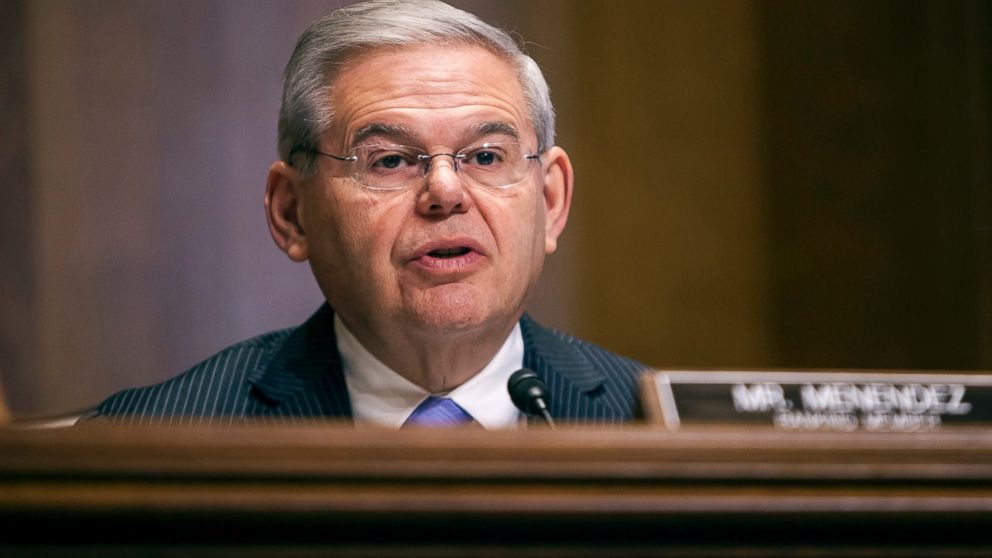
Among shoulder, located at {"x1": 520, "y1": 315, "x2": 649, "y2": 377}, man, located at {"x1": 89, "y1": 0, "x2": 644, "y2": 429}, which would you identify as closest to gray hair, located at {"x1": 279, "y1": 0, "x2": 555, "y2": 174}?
man, located at {"x1": 89, "y1": 0, "x2": 644, "y2": 429}

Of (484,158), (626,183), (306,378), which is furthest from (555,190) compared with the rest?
(626,183)

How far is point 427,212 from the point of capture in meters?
1.63

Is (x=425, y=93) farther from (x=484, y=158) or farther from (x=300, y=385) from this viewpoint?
(x=300, y=385)

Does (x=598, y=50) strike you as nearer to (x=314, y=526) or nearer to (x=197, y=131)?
(x=197, y=131)

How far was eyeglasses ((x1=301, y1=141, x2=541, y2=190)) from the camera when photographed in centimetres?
166

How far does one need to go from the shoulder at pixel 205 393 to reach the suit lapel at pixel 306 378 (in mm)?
24

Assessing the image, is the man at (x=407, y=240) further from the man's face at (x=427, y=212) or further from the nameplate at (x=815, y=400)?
the nameplate at (x=815, y=400)

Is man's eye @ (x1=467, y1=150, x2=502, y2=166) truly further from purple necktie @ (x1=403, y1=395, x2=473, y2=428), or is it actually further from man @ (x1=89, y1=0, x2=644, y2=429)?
purple necktie @ (x1=403, y1=395, x2=473, y2=428)

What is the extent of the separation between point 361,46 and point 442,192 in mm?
323

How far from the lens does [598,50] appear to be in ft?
8.95

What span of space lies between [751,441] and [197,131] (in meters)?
1.89

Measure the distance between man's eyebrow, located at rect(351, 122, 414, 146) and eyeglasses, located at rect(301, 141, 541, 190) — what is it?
0.05 ft

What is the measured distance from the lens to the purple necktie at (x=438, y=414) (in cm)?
161

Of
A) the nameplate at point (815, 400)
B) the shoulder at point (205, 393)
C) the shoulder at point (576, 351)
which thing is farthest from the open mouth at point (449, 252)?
the nameplate at point (815, 400)
